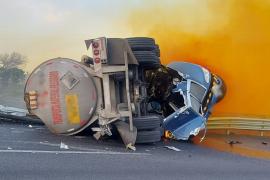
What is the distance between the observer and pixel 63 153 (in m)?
6.59

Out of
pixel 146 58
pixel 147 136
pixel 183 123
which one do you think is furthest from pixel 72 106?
pixel 183 123

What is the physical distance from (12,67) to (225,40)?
7.44 m

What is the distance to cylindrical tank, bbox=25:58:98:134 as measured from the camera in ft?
26.1

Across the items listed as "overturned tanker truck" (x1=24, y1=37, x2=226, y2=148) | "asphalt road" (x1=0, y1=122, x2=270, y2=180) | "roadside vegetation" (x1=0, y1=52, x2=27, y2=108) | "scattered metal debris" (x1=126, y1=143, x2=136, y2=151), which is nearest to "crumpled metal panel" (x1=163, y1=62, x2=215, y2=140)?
"asphalt road" (x1=0, y1=122, x2=270, y2=180)

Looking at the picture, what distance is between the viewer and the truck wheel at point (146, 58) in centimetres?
840

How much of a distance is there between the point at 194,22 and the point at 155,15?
123 cm

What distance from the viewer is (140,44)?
331 inches

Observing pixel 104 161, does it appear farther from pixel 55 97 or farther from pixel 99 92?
pixel 55 97

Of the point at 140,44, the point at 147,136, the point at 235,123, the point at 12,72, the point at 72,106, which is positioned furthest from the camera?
the point at 12,72

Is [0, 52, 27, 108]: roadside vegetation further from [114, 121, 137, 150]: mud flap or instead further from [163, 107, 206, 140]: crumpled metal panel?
[114, 121, 137, 150]: mud flap

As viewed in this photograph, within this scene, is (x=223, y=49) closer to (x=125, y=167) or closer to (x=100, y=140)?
(x=100, y=140)

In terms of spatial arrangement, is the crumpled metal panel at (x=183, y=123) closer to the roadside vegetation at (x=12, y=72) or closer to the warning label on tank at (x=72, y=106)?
the warning label on tank at (x=72, y=106)

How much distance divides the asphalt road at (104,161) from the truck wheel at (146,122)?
386 mm

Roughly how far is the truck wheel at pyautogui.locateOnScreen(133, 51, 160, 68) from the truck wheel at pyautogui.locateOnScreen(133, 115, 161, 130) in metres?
1.04
